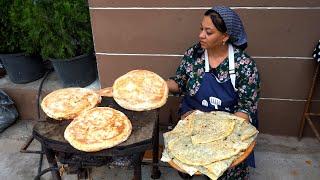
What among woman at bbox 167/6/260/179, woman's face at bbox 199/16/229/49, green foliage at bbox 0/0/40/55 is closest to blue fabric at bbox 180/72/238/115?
woman at bbox 167/6/260/179

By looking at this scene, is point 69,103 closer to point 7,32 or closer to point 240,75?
point 240,75

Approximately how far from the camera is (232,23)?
2.50 m

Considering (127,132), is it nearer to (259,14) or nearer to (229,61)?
(229,61)

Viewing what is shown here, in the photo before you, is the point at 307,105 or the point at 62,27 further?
the point at 62,27

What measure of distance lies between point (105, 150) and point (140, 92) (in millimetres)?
577

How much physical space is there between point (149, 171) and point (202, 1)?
1.83 meters

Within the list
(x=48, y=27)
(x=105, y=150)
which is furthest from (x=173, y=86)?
(x=48, y=27)

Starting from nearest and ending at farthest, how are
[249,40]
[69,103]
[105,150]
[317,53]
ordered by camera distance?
[105,150], [69,103], [317,53], [249,40]

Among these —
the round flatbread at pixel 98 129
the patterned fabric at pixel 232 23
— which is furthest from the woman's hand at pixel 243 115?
the round flatbread at pixel 98 129

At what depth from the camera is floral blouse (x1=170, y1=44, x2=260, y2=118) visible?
2693 mm

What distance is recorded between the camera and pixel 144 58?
145 inches

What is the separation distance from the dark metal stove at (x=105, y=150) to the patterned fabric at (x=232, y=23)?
84 cm

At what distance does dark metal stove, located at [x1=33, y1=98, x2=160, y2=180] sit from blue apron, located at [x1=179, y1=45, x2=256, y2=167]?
1.83ft

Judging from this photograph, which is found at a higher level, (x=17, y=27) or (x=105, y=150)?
(x=17, y=27)
